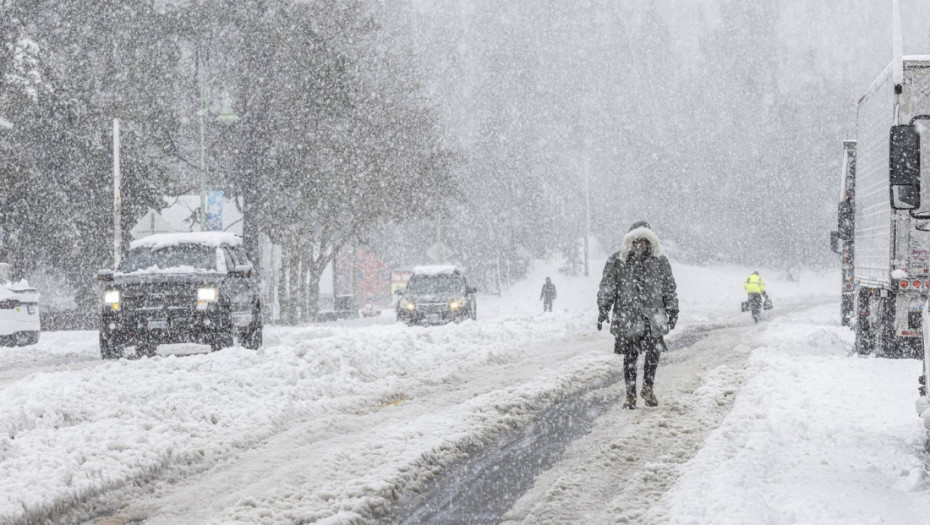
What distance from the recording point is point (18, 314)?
18.2 m

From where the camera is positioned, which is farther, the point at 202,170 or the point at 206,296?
the point at 202,170

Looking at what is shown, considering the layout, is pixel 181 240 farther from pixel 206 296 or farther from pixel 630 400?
pixel 630 400

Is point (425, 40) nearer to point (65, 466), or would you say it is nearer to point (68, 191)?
point (68, 191)

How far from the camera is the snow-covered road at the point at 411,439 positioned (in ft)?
19.2

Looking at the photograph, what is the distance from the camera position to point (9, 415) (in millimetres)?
7859

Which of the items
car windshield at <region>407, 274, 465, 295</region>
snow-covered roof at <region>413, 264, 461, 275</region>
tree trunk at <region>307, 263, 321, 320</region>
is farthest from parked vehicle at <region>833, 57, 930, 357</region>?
tree trunk at <region>307, 263, 321, 320</region>

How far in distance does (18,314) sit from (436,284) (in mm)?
11589

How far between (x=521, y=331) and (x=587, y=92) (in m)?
75.8

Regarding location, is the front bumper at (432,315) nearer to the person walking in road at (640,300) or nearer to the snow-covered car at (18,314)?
the snow-covered car at (18,314)

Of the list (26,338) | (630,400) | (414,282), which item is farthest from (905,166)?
(414,282)

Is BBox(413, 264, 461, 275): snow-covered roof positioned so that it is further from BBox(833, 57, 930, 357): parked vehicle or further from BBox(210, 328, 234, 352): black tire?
BBox(833, 57, 930, 357): parked vehicle

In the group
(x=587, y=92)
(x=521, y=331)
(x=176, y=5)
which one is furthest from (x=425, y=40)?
(x=521, y=331)

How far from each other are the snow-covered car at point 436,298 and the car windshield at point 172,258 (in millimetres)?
10295

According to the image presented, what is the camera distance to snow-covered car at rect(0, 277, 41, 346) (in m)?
17.8
